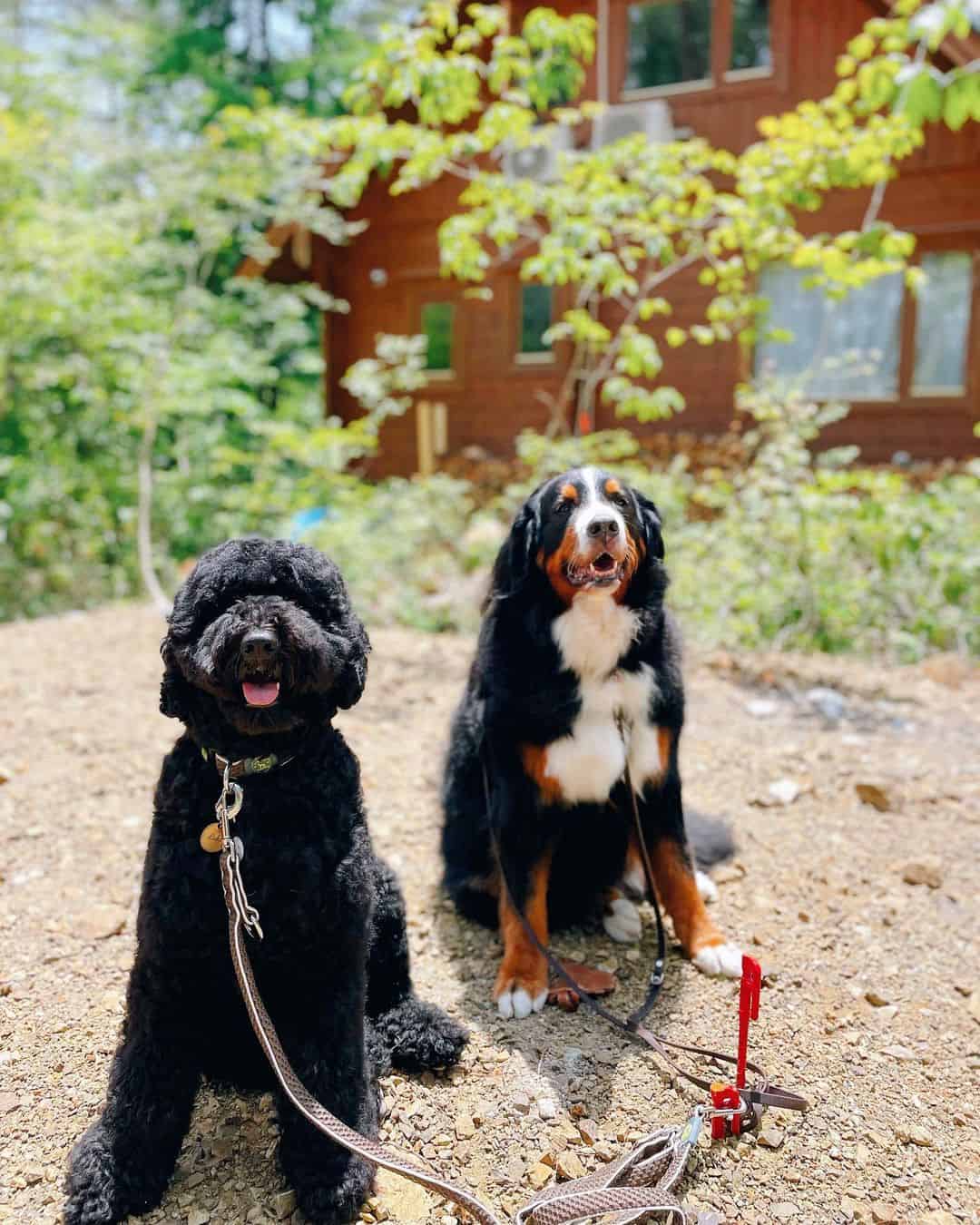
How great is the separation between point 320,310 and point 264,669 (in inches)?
586

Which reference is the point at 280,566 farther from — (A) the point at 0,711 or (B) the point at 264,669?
(A) the point at 0,711

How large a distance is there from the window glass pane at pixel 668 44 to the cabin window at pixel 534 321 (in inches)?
114

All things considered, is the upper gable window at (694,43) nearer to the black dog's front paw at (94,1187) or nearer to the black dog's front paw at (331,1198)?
the black dog's front paw at (331,1198)

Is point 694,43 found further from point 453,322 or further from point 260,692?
point 260,692

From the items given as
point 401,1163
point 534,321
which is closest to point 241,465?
point 534,321

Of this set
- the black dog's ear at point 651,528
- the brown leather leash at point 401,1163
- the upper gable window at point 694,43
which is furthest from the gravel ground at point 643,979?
the upper gable window at point 694,43

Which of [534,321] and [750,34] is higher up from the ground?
[750,34]

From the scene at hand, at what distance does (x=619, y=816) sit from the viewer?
3.17 meters

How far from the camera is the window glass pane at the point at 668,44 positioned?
12.1 m

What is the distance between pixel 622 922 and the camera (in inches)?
129

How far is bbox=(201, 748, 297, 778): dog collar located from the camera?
6.53 ft

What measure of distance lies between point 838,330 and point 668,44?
447 cm

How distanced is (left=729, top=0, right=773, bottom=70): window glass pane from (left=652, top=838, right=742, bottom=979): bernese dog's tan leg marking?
39.0 ft

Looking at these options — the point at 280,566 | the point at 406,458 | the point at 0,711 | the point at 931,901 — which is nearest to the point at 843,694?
the point at 931,901
